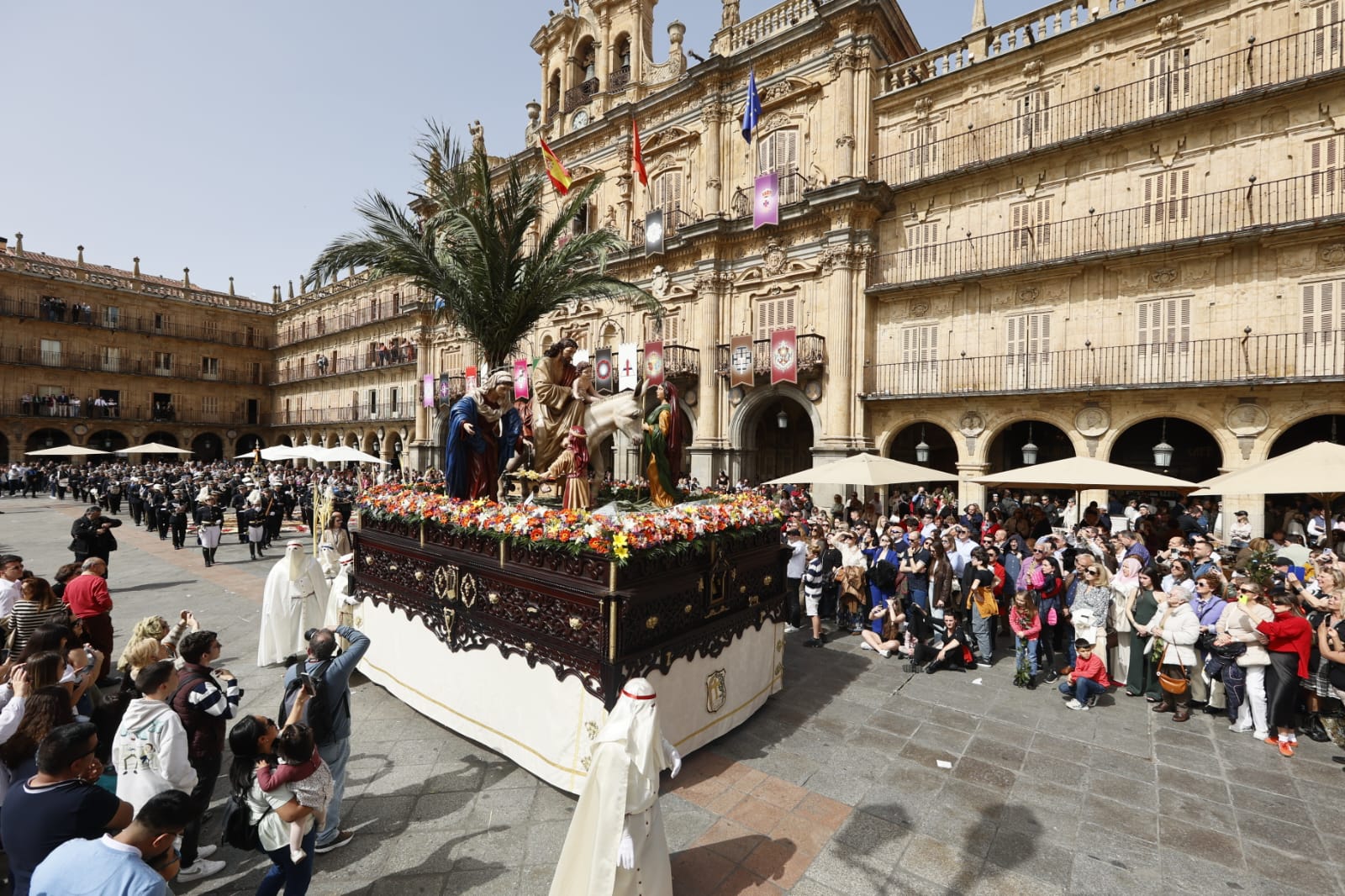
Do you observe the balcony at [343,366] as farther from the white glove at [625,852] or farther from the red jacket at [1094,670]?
the white glove at [625,852]

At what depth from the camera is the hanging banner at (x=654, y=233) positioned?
2116 centimetres

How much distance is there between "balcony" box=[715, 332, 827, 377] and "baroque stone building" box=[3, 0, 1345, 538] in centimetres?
10

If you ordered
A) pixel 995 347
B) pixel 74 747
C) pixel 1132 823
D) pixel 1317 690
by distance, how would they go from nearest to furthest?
pixel 74 747 < pixel 1132 823 < pixel 1317 690 < pixel 995 347

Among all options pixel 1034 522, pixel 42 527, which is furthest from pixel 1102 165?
pixel 42 527

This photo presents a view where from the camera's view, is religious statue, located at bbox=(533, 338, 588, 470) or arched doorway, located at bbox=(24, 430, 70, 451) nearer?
religious statue, located at bbox=(533, 338, 588, 470)

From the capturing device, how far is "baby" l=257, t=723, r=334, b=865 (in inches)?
117

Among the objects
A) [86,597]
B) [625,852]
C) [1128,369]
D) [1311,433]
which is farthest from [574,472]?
[1311,433]

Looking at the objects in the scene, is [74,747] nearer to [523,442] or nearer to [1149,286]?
[523,442]

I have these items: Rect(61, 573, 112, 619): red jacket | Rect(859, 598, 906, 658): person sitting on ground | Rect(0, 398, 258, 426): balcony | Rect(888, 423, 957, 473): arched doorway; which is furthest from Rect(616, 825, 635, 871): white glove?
Rect(0, 398, 258, 426): balcony

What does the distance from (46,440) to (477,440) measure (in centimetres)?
4646

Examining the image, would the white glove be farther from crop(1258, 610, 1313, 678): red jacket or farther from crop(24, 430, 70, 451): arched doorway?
crop(24, 430, 70, 451): arched doorway

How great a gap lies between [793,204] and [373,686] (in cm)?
1744

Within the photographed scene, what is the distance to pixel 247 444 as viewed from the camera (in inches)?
1726

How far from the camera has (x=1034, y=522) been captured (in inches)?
440
